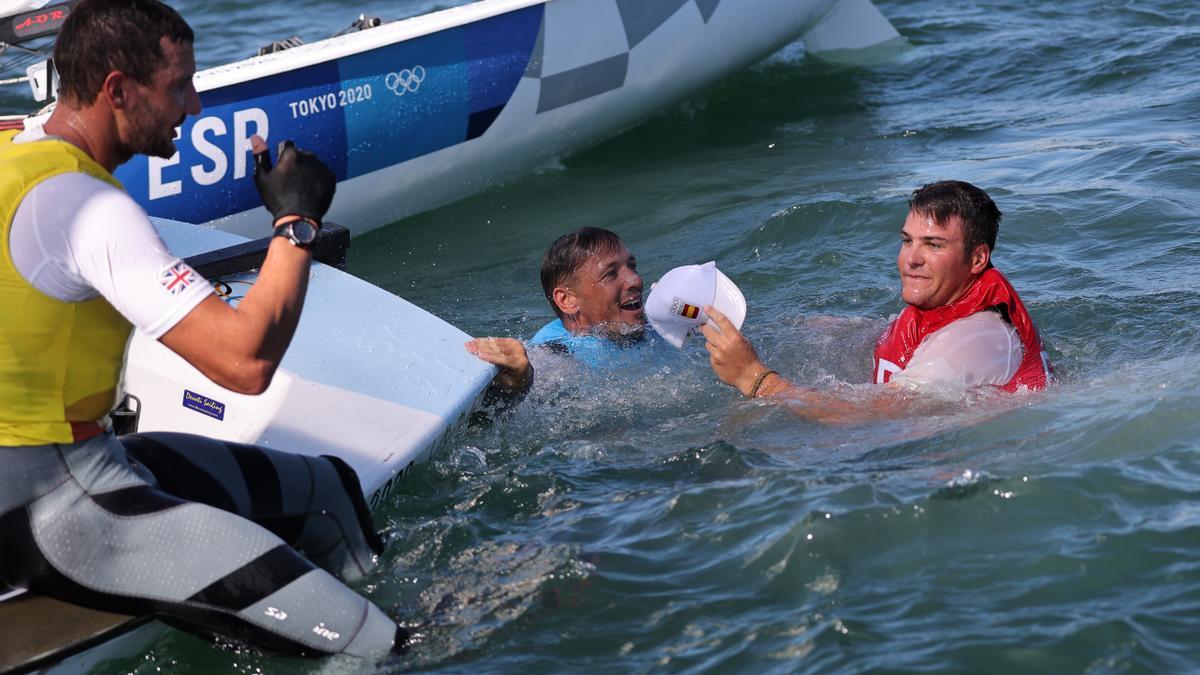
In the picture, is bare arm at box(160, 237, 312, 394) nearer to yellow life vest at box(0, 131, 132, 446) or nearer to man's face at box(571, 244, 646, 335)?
yellow life vest at box(0, 131, 132, 446)

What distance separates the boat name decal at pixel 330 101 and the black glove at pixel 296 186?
4.12 metres

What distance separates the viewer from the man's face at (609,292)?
5219 millimetres

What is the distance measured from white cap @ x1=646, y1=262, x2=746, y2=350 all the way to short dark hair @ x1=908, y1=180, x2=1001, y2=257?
30.2 inches

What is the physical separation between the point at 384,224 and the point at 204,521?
4831 mm

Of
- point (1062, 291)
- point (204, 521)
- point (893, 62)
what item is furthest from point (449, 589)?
point (893, 62)

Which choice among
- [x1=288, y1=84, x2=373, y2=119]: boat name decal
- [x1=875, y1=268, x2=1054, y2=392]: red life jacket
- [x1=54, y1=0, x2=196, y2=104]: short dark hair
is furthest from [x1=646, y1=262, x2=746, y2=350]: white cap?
[x1=288, y1=84, x2=373, y2=119]: boat name decal

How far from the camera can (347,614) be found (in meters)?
3.19

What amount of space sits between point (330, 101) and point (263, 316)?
452cm

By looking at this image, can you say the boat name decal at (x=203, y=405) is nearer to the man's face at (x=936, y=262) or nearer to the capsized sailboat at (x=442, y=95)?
the man's face at (x=936, y=262)

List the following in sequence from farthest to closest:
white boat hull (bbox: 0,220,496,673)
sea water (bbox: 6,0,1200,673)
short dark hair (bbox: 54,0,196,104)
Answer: white boat hull (bbox: 0,220,496,673) < sea water (bbox: 6,0,1200,673) < short dark hair (bbox: 54,0,196,104)

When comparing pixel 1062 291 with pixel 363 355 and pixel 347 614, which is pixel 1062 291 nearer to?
pixel 363 355

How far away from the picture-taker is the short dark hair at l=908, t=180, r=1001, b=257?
4605mm

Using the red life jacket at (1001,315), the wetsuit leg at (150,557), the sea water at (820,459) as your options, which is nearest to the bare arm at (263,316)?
the wetsuit leg at (150,557)

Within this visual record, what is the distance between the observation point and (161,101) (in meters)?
2.93
